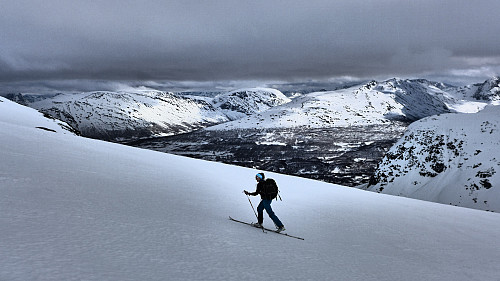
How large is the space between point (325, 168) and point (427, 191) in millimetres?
97043

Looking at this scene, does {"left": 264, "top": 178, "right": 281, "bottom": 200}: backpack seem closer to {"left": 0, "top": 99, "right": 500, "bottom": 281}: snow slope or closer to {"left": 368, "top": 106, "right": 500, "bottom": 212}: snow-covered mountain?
{"left": 0, "top": 99, "right": 500, "bottom": 281}: snow slope

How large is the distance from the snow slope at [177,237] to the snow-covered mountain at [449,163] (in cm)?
7559

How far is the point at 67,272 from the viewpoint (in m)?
4.51

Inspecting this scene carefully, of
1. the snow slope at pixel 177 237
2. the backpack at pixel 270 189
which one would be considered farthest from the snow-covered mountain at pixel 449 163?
the backpack at pixel 270 189

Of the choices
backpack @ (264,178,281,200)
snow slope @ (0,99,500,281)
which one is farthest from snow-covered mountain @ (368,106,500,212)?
backpack @ (264,178,281,200)

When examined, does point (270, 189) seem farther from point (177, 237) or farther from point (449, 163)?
point (449, 163)

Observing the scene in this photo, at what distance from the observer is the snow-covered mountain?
247 feet

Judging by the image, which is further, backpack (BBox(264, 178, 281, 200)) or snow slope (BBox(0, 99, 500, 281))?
backpack (BBox(264, 178, 281, 200))

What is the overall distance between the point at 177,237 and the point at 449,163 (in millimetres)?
105820

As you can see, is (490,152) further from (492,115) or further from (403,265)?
(403,265)

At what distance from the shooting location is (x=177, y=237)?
7441 millimetres

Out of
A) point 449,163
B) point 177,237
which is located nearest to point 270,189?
point 177,237

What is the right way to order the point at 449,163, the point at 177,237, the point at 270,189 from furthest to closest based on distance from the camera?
the point at 449,163
the point at 270,189
the point at 177,237

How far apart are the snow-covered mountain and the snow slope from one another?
75593 millimetres
